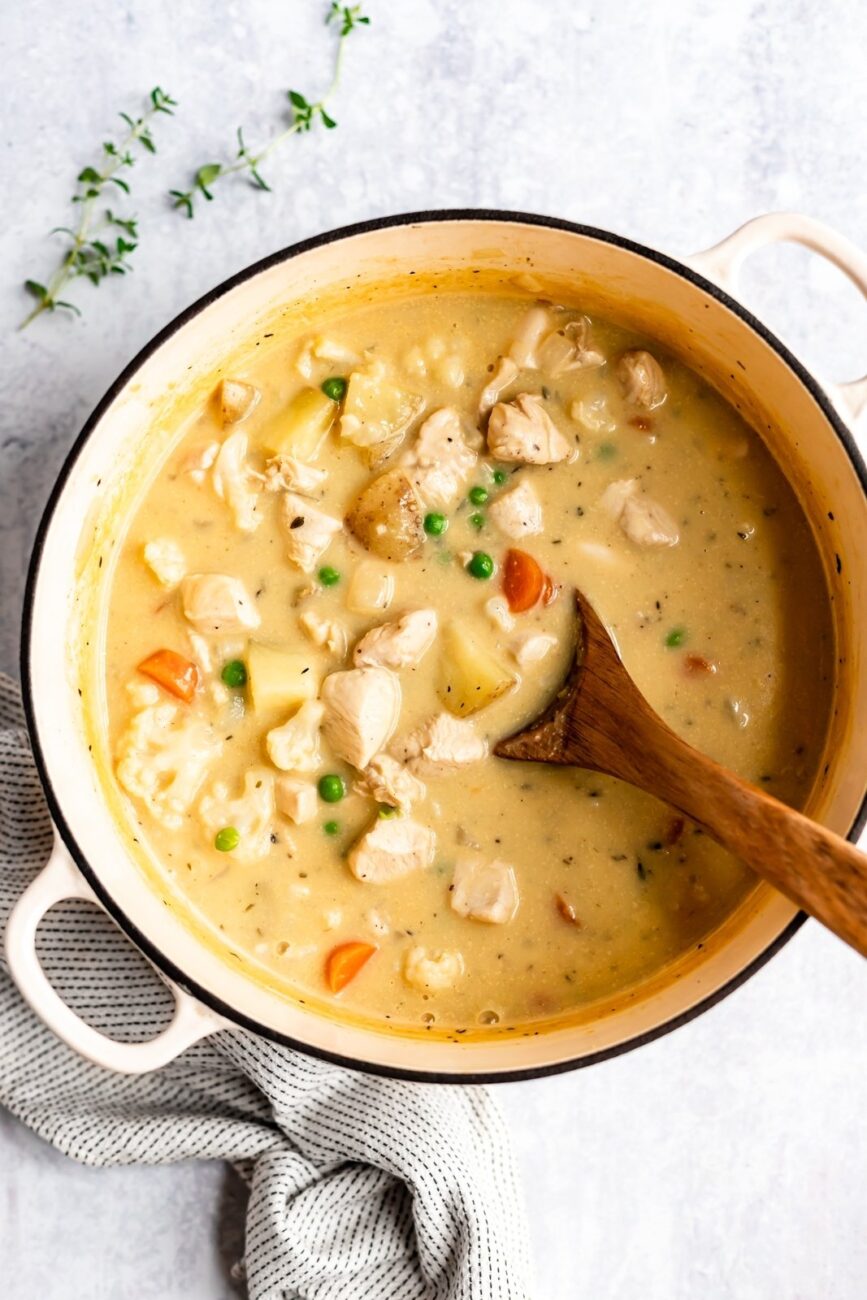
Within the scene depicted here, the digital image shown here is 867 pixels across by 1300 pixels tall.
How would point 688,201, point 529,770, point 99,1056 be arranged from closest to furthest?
point 99,1056 < point 529,770 < point 688,201

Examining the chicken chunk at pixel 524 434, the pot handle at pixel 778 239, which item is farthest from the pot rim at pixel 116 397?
the chicken chunk at pixel 524 434

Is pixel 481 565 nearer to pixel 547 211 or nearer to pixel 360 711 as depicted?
pixel 360 711

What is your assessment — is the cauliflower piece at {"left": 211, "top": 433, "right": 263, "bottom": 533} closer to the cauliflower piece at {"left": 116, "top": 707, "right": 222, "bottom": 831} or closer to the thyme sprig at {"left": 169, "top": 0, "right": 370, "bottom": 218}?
the cauliflower piece at {"left": 116, "top": 707, "right": 222, "bottom": 831}

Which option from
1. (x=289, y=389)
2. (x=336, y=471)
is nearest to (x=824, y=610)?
(x=336, y=471)

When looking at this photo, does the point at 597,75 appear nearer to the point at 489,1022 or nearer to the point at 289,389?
the point at 289,389

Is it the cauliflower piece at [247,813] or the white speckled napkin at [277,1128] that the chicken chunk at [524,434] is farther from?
the white speckled napkin at [277,1128]
